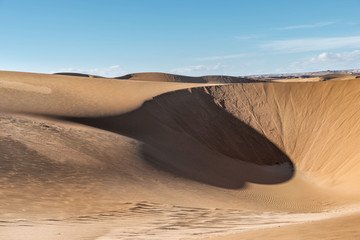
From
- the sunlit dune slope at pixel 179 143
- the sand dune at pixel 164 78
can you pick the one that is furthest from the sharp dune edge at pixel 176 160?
the sand dune at pixel 164 78

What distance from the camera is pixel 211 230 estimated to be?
757 centimetres

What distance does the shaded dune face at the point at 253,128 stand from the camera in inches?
720

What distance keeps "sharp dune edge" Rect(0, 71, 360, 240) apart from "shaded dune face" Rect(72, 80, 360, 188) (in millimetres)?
92

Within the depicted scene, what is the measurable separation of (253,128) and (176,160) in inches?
418

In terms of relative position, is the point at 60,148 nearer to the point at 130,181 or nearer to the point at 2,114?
the point at 130,181

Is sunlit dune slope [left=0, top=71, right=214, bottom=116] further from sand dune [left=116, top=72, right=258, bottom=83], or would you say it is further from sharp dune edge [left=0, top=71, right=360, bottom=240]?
sand dune [left=116, top=72, right=258, bottom=83]

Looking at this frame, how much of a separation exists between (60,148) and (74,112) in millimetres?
6809

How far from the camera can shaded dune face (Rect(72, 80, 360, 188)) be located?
18.3 meters

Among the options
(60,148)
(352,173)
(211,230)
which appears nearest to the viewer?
(211,230)

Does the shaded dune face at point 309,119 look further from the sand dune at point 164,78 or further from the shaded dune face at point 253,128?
the sand dune at point 164,78

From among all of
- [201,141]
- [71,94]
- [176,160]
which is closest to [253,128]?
[201,141]

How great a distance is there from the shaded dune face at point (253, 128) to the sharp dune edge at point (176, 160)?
0.30 ft

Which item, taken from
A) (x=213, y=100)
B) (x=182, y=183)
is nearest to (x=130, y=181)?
(x=182, y=183)

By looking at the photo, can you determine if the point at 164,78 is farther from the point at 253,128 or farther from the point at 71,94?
the point at 71,94
